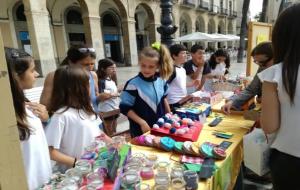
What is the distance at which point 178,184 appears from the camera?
1.26m

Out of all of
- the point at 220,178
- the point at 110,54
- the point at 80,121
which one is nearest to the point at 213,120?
the point at 220,178

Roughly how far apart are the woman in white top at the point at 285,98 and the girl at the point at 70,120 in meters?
1.08

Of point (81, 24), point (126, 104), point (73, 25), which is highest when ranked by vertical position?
point (81, 24)

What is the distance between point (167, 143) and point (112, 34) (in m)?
21.1

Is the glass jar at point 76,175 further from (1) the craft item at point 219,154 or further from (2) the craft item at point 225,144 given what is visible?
(2) the craft item at point 225,144

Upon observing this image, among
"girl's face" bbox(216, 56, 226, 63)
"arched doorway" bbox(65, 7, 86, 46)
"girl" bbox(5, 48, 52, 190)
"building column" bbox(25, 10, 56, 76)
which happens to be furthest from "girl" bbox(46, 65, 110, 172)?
"arched doorway" bbox(65, 7, 86, 46)

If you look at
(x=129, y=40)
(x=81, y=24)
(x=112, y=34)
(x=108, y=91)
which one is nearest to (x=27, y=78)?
(x=108, y=91)

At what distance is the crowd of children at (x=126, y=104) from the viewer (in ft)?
4.45

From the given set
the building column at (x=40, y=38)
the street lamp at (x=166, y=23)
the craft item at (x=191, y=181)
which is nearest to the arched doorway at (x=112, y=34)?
the building column at (x=40, y=38)

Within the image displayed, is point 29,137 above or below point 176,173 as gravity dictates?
above

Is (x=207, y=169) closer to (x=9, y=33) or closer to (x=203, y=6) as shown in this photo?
(x=9, y=33)

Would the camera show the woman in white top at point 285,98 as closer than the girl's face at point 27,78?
Yes

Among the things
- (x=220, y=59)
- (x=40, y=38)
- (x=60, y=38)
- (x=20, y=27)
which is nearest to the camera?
(x=220, y=59)

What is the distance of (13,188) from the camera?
67cm
